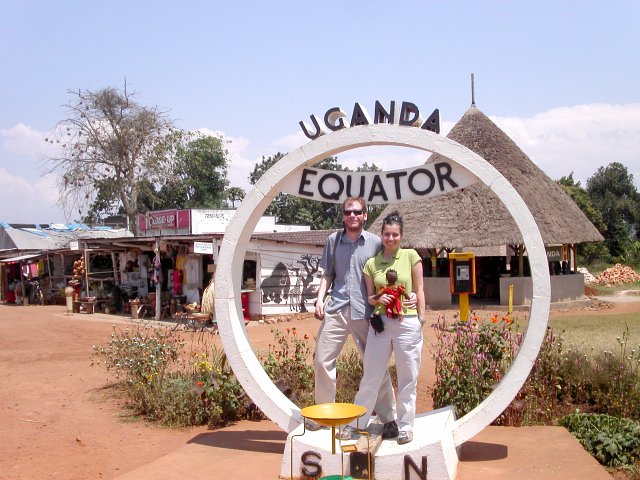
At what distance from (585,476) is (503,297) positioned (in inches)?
590

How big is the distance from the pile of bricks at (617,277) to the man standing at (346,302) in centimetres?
2612

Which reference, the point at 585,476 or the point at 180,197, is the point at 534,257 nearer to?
the point at 585,476

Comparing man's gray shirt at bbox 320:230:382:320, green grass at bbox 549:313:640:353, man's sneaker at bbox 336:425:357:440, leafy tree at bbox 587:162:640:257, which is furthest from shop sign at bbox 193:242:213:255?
leafy tree at bbox 587:162:640:257

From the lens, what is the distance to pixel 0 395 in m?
9.27

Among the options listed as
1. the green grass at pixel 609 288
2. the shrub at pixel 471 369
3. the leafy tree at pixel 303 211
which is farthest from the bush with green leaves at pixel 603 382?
the leafy tree at pixel 303 211

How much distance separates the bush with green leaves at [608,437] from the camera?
19.6 feet

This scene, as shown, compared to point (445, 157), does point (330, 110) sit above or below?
above

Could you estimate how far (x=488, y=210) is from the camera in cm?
2012

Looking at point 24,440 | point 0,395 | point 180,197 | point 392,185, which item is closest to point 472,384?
point 392,185

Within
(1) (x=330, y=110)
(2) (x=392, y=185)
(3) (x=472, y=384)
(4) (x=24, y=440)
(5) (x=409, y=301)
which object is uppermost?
(1) (x=330, y=110)

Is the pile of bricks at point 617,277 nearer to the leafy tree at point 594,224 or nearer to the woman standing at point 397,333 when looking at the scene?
the leafy tree at point 594,224

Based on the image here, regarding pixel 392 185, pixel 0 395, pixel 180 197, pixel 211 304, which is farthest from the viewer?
pixel 180 197

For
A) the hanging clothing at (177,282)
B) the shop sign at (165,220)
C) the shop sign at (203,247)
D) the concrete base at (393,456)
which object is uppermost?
the shop sign at (165,220)

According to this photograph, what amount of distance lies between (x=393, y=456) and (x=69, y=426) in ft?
14.1
